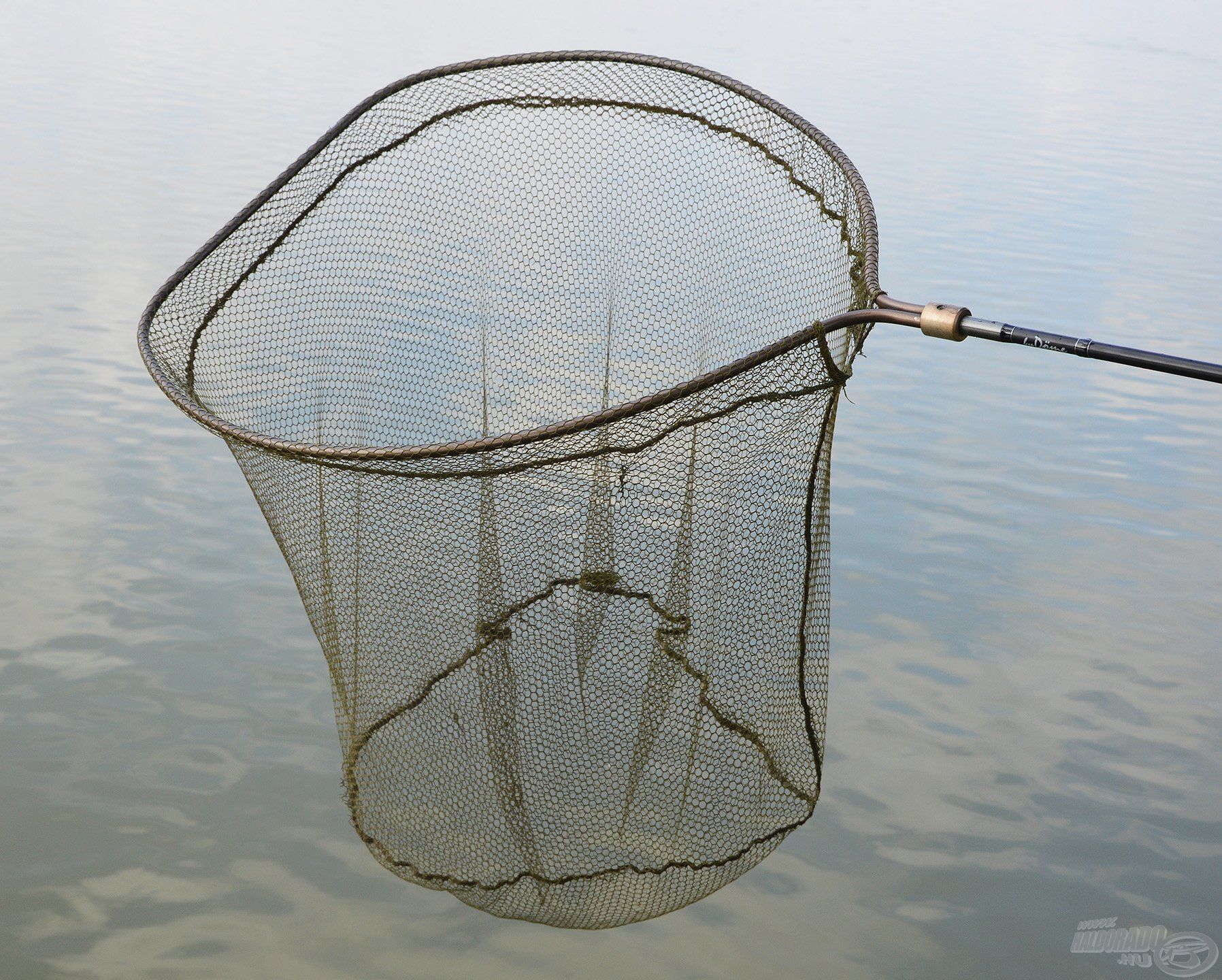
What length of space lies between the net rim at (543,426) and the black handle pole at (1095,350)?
179mm

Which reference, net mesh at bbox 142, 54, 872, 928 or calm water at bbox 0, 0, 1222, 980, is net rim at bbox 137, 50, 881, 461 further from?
calm water at bbox 0, 0, 1222, 980

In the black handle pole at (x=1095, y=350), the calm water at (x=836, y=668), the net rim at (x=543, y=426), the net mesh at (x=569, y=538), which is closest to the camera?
the black handle pole at (x=1095, y=350)

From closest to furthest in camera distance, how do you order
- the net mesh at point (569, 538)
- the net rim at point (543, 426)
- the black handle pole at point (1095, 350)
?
the black handle pole at point (1095, 350) → the net rim at point (543, 426) → the net mesh at point (569, 538)

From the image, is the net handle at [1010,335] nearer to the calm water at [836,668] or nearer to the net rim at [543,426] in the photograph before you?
the net rim at [543,426]

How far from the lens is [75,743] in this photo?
269 centimetres

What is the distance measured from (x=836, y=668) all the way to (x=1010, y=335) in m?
1.43

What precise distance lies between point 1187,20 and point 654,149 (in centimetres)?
2682

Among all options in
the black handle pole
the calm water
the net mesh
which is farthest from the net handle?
the calm water

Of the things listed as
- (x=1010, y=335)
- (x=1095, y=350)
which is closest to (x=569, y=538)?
(x=1010, y=335)

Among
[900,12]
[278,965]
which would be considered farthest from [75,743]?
[900,12]

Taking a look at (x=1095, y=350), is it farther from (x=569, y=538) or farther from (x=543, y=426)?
(x=569, y=538)

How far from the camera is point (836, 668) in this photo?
3145 mm

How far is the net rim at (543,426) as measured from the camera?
1.85m

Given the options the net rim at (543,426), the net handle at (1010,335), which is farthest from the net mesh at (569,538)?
the net handle at (1010,335)
